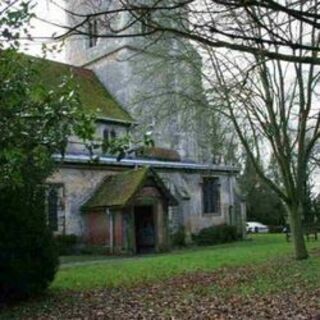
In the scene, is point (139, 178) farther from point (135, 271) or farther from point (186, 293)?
point (186, 293)

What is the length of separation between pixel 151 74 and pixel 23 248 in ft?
35.0

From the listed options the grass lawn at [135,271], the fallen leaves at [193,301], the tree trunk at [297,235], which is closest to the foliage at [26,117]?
the fallen leaves at [193,301]

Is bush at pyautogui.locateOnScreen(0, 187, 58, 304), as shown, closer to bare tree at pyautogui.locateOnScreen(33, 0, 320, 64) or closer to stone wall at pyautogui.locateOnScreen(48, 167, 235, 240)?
bare tree at pyautogui.locateOnScreen(33, 0, 320, 64)

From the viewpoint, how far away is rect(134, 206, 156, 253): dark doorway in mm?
37219

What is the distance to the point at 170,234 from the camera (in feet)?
126

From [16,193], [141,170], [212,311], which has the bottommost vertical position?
[212,311]

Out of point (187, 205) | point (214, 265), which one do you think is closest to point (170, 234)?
point (187, 205)

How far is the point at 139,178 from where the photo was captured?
34.6 metres

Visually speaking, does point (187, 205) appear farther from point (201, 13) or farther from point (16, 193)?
point (201, 13)

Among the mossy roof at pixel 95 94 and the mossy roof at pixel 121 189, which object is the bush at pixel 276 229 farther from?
the mossy roof at pixel 121 189

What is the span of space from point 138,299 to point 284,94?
11.7 meters

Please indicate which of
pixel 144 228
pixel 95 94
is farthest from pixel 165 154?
pixel 144 228

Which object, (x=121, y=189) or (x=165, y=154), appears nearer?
(x=121, y=189)

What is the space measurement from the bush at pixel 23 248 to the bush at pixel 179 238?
23.9 metres
